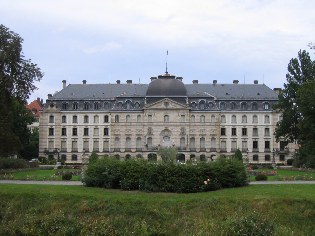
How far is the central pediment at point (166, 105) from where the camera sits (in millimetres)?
82125

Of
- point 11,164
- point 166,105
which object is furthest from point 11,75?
point 166,105

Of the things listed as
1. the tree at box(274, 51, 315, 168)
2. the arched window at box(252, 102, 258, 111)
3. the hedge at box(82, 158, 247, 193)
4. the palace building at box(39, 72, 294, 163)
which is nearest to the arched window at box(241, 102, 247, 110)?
the palace building at box(39, 72, 294, 163)

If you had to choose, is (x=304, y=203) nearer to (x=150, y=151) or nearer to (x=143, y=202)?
(x=143, y=202)

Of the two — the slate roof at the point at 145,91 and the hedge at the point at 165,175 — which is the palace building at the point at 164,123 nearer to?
the slate roof at the point at 145,91

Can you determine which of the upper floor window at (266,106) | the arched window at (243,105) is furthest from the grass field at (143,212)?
the upper floor window at (266,106)

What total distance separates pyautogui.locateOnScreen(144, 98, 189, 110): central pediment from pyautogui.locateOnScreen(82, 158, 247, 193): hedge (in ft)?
179

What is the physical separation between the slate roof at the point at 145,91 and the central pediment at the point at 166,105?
2405 millimetres

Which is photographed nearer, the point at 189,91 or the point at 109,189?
the point at 109,189

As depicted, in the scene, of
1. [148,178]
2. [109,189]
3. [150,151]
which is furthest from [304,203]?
[150,151]

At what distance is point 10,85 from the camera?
37531 millimetres

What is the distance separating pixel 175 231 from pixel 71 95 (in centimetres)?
6776

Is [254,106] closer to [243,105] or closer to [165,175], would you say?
[243,105]

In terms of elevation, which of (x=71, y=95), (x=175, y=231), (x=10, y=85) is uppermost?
(x=71, y=95)

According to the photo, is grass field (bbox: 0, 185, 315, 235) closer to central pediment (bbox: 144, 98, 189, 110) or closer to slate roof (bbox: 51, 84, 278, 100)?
central pediment (bbox: 144, 98, 189, 110)
